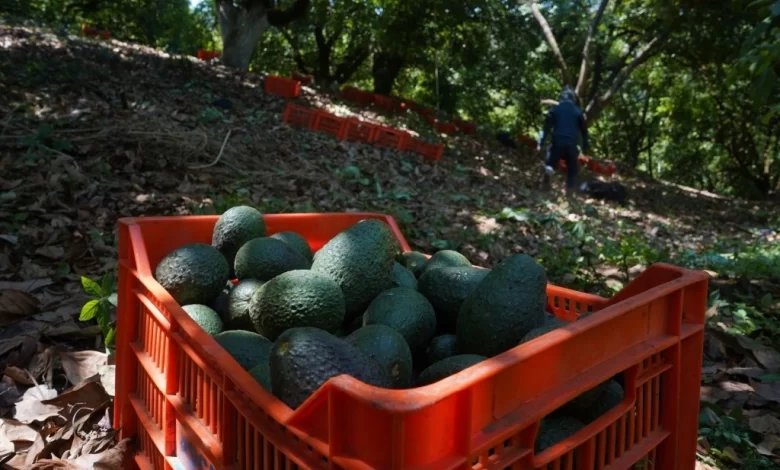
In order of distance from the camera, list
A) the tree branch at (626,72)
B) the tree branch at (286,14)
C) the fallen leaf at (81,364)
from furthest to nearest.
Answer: the tree branch at (626,72)
the tree branch at (286,14)
the fallen leaf at (81,364)

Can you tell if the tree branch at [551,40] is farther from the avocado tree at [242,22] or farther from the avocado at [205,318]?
the avocado at [205,318]

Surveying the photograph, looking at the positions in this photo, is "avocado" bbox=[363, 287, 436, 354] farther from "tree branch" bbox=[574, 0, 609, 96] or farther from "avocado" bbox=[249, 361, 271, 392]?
"tree branch" bbox=[574, 0, 609, 96]

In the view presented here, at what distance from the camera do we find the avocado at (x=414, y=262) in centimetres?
246

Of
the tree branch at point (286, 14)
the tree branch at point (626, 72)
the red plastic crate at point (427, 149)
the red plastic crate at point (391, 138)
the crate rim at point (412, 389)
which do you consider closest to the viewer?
the crate rim at point (412, 389)

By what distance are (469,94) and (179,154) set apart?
1579 cm

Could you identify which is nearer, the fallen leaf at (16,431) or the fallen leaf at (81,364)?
the fallen leaf at (16,431)

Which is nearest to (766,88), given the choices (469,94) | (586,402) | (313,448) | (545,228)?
(586,402)

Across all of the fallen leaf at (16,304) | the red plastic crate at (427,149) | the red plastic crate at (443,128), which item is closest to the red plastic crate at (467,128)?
the red plastic crate at (443,128)

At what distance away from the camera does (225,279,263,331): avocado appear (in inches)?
78.4

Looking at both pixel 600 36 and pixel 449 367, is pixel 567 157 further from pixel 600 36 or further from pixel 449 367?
pixel 449 367

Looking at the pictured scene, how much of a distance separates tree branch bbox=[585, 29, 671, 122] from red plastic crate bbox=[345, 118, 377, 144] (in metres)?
7.09

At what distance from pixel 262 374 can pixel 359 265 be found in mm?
617

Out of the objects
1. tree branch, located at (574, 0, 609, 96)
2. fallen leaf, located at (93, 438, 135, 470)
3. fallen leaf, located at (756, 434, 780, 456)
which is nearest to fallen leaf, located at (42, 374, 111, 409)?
fallen leaf, located at (93, 438, 135, 470)

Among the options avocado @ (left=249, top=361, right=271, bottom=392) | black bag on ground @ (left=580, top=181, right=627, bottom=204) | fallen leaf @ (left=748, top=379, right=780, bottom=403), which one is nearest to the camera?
avocado @ (left=249, top=361, right=271, bottom=392)
